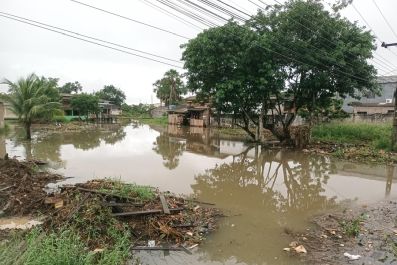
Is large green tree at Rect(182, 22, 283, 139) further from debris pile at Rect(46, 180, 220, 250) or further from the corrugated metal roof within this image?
the corrugated metal roof

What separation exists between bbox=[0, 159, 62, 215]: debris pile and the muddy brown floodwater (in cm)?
116

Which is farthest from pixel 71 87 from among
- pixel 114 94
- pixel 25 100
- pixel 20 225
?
pixel 20 225

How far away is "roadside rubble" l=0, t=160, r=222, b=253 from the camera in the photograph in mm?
5852

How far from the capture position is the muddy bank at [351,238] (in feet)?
17.8

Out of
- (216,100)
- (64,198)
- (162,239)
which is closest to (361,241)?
(162,239)

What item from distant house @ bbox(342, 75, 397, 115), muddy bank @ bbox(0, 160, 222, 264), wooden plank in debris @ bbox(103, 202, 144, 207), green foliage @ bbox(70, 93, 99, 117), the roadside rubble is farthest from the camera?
green foliage @ bbox(70, 93, 99, 117)

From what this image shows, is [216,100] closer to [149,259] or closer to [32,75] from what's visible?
[32,75]

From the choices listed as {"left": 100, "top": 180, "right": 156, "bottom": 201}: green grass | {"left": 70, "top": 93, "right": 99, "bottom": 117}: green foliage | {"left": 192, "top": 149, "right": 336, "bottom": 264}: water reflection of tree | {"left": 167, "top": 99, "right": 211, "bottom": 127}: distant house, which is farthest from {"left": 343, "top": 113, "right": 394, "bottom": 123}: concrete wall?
{"left": 70, "top": 93, "right": 99, "bottom": 117}: green foliage

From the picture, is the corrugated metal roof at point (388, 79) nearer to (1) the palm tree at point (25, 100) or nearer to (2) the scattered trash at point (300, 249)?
(1) the palm tree at point (25, 100)

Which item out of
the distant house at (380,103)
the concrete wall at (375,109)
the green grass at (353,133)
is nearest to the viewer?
the green grass at (353,133)

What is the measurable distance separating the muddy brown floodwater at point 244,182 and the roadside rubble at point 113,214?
1.47 feet

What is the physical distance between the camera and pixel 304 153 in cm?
1823

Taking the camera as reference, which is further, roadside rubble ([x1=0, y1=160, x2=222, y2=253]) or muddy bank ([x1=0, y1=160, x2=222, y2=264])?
roadside rubble ([x1=0, y1=160, x2=222, y2=253])

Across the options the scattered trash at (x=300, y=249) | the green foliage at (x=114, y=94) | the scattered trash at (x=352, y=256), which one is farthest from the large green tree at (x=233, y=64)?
the green foliage at (x=114, y=94)
